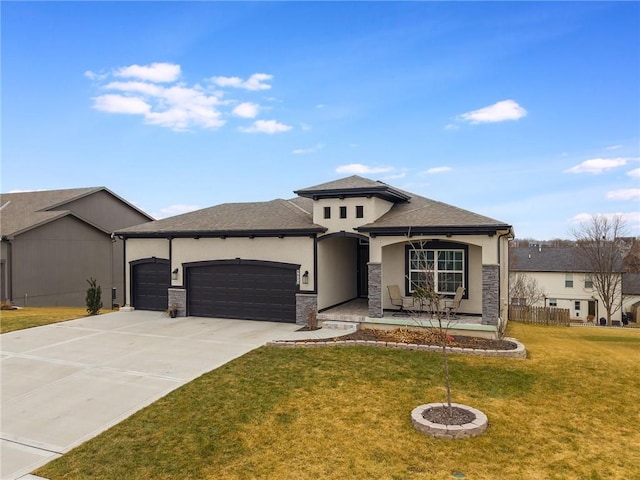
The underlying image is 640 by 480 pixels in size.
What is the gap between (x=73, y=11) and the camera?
609 inches

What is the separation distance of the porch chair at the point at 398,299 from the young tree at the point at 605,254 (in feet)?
86.2

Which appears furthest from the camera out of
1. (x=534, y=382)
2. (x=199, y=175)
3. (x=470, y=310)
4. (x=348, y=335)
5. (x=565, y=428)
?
(x=199, y=175)

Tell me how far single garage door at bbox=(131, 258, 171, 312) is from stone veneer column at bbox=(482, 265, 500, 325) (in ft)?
43.3

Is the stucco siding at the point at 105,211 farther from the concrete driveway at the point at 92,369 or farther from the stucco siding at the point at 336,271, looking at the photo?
the stucco siding at the point at 336,271

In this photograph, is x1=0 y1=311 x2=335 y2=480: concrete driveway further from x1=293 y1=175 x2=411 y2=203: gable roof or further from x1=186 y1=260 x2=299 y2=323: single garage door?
x1=293 y1=175 x2=411 y2=203: gable roof

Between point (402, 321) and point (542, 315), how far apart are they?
9080 mm

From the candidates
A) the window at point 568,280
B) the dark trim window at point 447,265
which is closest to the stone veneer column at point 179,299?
the dark trim window at point 447,265

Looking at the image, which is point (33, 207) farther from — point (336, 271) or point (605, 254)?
point (605, 254)

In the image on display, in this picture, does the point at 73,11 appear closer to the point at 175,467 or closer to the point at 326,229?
A: the point at 326,229

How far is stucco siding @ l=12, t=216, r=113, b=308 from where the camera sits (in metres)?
23.1

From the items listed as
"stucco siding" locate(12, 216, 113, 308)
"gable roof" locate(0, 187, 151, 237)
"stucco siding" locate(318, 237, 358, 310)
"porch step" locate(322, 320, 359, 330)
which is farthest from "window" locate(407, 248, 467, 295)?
"gable roof" locate(0, 187, 151, 237)

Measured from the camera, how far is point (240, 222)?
17.4 metres

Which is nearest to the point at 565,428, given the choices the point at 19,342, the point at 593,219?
the point at 19,342

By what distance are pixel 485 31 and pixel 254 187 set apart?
17566 mm
